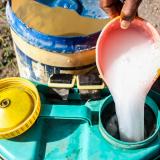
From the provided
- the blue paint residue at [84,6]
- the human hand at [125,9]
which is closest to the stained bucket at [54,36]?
the blue paint residue at [84,6]

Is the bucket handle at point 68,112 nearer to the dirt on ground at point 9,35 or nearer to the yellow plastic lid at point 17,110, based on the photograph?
the yellow plastic lid at point 17,110

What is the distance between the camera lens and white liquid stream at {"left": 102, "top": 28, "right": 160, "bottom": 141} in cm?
103

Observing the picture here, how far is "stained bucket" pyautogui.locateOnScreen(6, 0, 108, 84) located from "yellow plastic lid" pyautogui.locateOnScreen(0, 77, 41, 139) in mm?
145

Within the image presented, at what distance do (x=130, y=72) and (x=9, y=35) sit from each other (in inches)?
37.3

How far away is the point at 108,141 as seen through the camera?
3.56 ft

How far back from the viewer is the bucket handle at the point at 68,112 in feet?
3.62

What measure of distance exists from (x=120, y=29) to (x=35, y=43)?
0.28 meters

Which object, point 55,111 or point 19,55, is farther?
point 19,55

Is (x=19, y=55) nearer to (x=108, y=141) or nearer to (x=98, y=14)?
(x=98, y=14)

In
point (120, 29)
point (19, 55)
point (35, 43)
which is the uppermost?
point (120, 29)

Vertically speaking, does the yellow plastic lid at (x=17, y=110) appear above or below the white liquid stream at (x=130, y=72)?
below

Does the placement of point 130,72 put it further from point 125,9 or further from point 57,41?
point 57,41

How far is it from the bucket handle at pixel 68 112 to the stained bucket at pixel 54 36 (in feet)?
0.60

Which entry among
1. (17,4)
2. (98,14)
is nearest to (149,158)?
(98,14)
